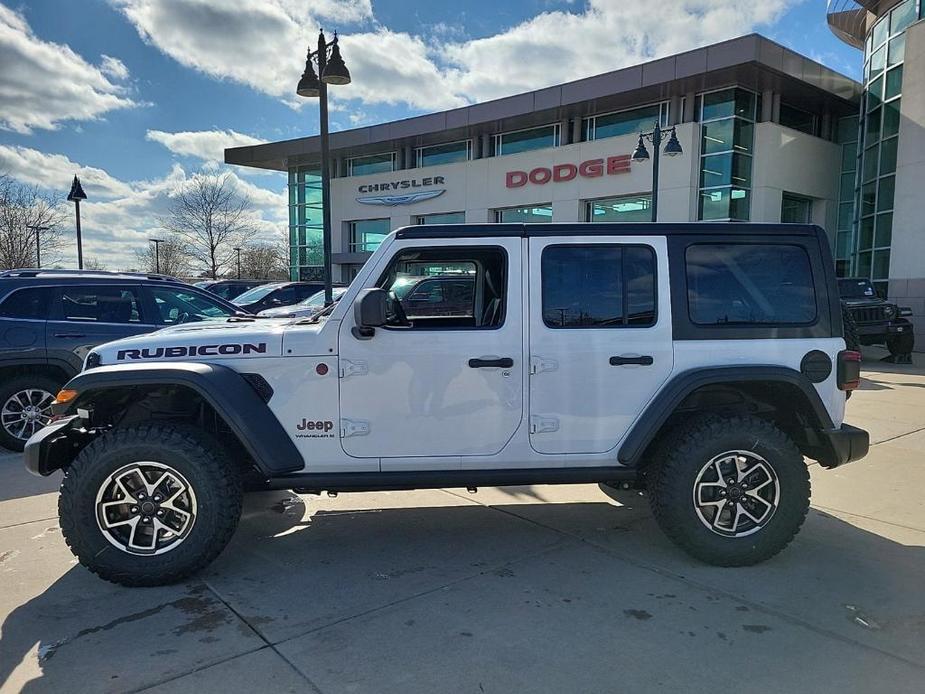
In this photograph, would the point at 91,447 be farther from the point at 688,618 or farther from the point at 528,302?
→ the point at 688,618

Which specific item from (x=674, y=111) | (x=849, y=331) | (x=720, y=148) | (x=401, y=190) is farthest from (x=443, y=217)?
(x=849, y=331)

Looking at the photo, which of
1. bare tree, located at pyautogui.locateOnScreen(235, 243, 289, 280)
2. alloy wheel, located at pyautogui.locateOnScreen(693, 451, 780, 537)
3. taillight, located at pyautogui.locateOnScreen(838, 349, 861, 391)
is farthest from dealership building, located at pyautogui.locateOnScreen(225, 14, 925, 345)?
bare tree, located at pyautogui.locateOnScreen(235, 243, 289, 280)

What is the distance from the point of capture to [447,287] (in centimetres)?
455

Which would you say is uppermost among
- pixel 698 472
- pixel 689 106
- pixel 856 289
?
pixel 689 106

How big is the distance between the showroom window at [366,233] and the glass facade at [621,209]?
38.4 feet

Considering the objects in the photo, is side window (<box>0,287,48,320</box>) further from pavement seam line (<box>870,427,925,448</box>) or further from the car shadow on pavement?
pavement seam line (<box>870,427,925,448</box>)

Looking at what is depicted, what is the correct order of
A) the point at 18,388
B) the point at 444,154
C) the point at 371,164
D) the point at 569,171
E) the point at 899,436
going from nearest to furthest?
the point at 18,388, the point at 899,436, the point at 569,171, the point at 444,154, the point at 371,164

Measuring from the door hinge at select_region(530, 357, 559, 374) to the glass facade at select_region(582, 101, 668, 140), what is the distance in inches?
890

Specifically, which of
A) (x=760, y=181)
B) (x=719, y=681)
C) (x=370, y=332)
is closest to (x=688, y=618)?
(x=719, y=681)

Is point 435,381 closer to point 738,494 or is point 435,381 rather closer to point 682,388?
point 682,388

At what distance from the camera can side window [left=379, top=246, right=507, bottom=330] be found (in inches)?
145

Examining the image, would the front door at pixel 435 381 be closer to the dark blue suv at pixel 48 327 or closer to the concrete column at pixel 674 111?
the dark blue suv at pixel 48 327

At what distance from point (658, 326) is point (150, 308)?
5500 mm

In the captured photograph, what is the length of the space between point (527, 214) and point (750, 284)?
24785 mm
